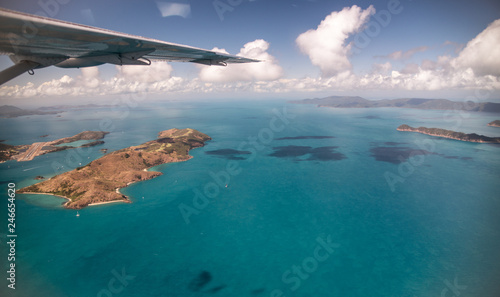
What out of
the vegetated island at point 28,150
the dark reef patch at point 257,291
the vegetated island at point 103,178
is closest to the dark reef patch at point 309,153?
the vegetated island at point 103,178

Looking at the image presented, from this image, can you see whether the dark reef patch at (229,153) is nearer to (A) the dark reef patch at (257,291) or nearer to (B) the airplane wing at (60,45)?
(A) the dark reef patch at (257,291)

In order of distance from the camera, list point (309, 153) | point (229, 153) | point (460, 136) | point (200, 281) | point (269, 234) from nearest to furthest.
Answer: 1. point (200, 281)
2. point (269, 234)
3. point (309, 153)
4. point (229, 153)
5. point (460, 136)

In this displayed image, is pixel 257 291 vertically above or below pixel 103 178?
below

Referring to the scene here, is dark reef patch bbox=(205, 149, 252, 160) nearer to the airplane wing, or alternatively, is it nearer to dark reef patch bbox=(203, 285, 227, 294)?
dark reef patch bbox=(203, 285, 227, 294)

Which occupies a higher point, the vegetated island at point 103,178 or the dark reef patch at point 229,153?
the vegetated island at point 103,178

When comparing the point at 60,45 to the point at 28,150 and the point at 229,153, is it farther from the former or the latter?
the point at 28,150

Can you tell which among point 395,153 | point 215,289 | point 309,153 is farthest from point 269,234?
point 395,153

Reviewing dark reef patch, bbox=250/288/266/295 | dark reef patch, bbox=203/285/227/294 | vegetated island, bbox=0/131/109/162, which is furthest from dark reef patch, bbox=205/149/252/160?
vegetated island, bbox=0/131/109/162
